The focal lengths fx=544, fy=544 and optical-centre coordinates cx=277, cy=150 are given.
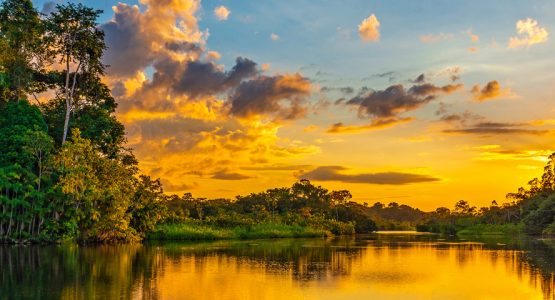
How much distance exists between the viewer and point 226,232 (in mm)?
62062

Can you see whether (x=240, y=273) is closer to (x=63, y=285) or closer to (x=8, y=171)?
(x=63, y=285)

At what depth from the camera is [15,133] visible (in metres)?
39.4

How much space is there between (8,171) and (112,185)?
793cm

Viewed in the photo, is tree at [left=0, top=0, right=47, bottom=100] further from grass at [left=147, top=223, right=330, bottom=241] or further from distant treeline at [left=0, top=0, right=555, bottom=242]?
grass at [left=147, top=223, right=330, bottom=241]

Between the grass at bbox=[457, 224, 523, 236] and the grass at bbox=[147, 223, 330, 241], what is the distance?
33.3 m

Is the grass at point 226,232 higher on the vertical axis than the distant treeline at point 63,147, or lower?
lower

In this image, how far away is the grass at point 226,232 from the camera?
55.0 m

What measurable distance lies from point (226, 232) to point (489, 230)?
58.3 m

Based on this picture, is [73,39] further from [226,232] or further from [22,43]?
[226,232]

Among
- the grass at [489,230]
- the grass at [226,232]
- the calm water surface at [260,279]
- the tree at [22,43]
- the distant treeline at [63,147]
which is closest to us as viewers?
the calm water surface at [260,279]

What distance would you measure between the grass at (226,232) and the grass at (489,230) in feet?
109

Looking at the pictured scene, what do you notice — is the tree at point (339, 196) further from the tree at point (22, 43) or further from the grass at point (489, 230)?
the tree at point (22, 43)

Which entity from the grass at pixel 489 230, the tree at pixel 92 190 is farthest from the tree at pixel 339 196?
the tree at pixel 92 190

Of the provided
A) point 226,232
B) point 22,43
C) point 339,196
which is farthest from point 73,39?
point 339,196
